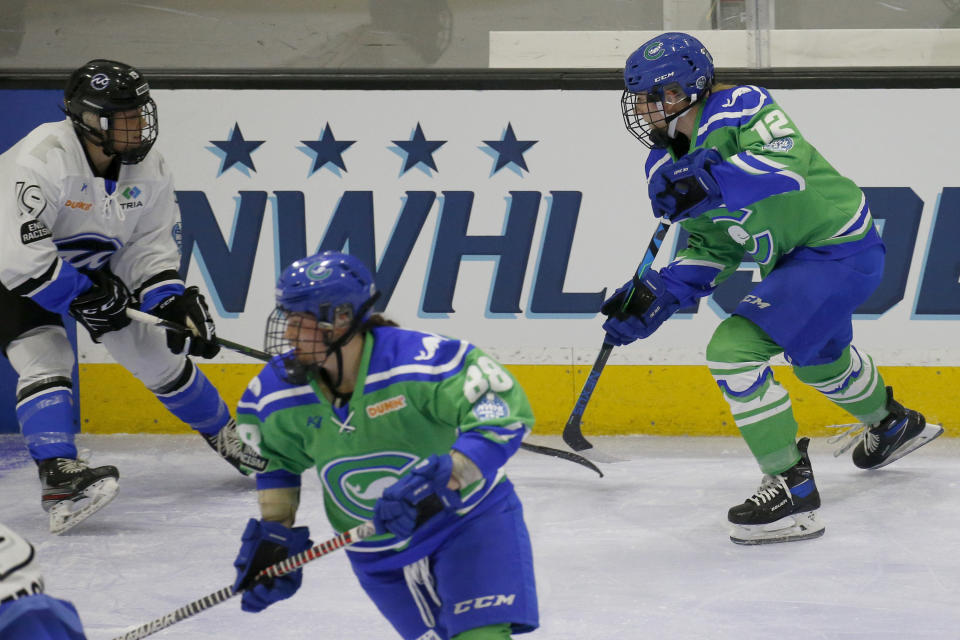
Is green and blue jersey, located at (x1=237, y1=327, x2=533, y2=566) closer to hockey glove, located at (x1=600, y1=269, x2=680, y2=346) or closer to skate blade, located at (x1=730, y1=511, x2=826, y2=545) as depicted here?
skate blade, located at (x1=730, y1=511, x2=826, y2=545)

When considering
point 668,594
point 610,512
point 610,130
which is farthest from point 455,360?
point 610,130

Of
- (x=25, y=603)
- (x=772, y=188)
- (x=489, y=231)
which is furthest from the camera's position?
(x=489, y=231)

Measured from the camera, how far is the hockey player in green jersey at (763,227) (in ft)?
10.4

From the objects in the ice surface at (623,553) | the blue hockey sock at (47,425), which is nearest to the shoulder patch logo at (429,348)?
the ice surface at (623,553)

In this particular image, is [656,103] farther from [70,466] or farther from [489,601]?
[70,466]

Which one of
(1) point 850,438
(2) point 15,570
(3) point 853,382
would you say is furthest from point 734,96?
(2) point 15,570

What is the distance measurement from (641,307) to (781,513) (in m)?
0.73

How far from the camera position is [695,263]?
3576 millimetres

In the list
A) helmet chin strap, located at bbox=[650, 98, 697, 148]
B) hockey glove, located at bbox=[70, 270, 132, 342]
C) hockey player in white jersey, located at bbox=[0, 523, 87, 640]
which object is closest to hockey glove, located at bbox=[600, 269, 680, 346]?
helmet chin strap, located at bbox=[650, 98, 697, 148]

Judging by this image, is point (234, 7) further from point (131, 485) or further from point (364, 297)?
point (364, 297)

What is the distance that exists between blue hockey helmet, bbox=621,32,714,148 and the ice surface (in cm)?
114

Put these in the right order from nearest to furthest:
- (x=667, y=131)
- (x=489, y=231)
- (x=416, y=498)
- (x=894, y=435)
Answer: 1. (x=416, y=498)
2. (x=667, y=131)
3. (x=894, y=435)
4. (x=489, y=231)

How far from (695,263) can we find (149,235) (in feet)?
5.54

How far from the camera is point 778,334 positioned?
10.6 ft
